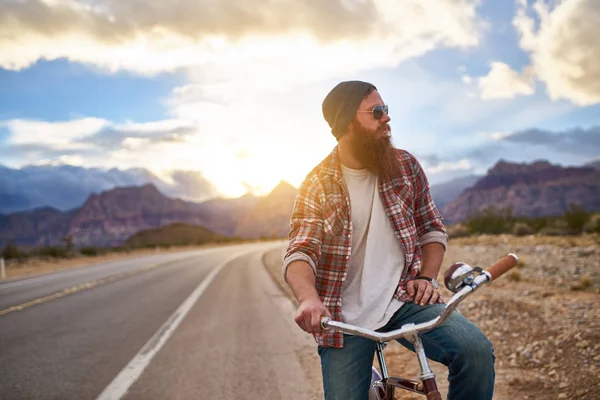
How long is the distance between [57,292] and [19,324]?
491 cm

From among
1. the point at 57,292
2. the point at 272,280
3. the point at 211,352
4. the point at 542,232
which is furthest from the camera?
the point at 542,232

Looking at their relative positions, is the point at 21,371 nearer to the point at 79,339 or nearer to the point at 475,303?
the point at 79,339

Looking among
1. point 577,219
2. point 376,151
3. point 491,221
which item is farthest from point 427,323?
point 491,221

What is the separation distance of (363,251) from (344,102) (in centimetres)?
74

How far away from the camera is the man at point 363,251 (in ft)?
7.38

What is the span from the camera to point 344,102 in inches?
98.4

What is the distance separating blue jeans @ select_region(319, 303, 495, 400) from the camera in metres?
2.10

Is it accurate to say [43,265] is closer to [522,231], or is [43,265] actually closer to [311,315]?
[522,231]

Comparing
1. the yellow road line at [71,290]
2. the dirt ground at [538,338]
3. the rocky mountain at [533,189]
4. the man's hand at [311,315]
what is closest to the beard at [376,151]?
the man's hand at [311,315]

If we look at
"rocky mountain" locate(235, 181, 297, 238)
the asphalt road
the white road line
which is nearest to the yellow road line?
the asphalt road

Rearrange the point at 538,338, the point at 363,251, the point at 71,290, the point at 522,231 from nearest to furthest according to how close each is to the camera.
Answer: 1. the point at 363,251
2. the point at 538,338
3. the point at 71,290
4. the point at 522,231

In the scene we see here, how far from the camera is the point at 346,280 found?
8.10 feet

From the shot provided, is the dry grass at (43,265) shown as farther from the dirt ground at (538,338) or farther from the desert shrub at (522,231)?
the desert shrub at (522,231)

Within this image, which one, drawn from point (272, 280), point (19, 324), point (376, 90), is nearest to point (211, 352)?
point (19, 324)
